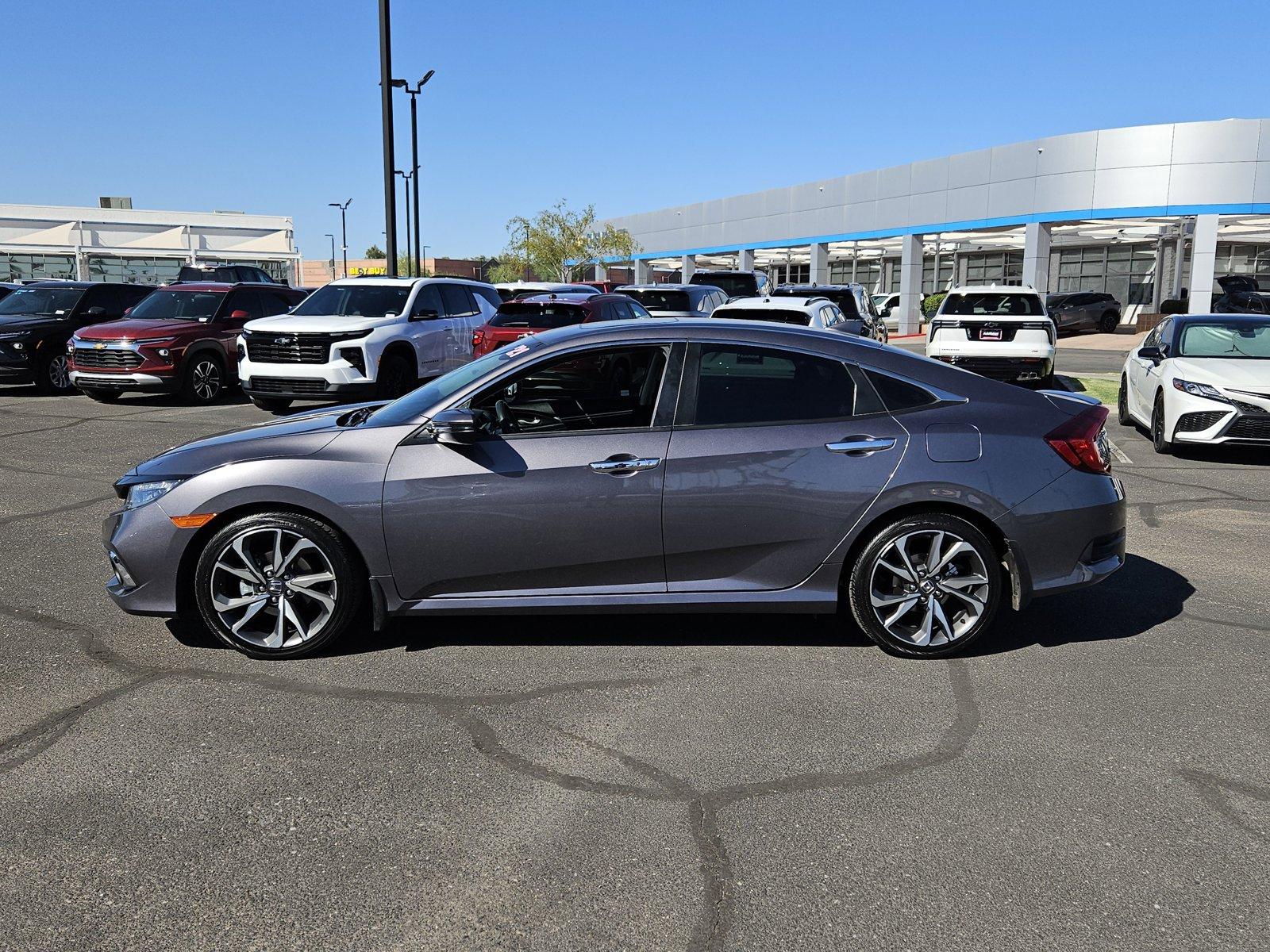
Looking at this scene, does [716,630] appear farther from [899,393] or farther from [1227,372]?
[1227,372]

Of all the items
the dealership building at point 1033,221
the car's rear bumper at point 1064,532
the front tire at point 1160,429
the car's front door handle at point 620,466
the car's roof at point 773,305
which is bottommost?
the front tire at point 1160,429

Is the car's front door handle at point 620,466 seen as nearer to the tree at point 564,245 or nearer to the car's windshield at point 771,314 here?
the car's windshield at point 771,314

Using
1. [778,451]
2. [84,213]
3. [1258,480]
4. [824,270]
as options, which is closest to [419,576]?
[778,451]

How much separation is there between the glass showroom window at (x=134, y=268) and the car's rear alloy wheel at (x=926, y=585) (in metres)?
60.2

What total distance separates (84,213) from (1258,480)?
64.5 meters

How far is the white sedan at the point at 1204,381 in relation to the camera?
10.6 metres

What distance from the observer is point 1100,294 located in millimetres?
41312

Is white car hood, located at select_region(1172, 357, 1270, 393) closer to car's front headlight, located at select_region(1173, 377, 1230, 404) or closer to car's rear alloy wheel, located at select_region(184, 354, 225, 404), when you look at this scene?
car's front headlight, located at select_region(1173, 377, 1230, 404)

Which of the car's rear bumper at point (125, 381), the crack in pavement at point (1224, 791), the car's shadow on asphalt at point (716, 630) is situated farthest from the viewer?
the car's rear bumper at point (125, 381)

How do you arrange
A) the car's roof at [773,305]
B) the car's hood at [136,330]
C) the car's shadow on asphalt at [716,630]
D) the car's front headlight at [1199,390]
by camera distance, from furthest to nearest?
the car's hood at [136,330], the car's roof at [773,305], the car's front headlight at [1199,390], the car's shadow on asphalt at [716,630]

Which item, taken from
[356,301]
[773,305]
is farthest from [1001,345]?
[356,301]

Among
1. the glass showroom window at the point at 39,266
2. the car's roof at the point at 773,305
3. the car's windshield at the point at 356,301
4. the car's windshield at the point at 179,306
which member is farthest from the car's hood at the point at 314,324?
the glass showroom window at the point at 39,266

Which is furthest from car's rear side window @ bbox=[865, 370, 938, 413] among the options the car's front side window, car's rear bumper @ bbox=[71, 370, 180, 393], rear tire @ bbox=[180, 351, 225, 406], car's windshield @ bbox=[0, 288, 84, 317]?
car's windshield @ bbox=[0, 288, 84, 317]

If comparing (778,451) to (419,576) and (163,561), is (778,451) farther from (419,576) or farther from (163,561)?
(163,561)
